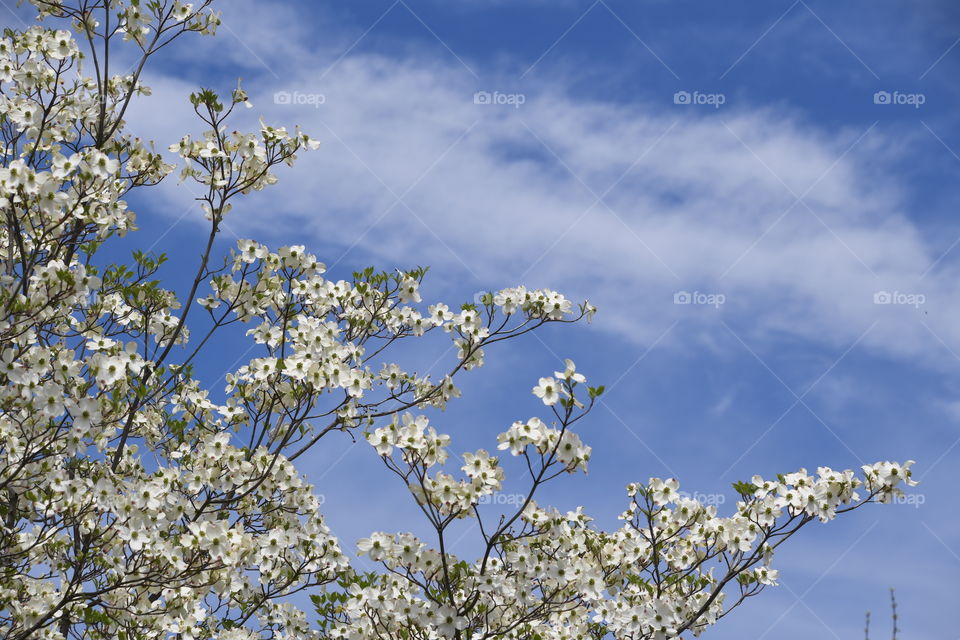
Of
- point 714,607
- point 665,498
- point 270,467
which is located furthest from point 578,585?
point 270,467

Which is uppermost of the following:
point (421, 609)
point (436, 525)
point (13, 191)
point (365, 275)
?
point (365, 275)

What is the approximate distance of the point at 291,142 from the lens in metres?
6.03

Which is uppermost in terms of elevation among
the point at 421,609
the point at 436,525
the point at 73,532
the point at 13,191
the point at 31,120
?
the point at 31,120

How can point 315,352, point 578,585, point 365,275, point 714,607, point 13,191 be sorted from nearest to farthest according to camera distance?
point 13,191 → point 578,585 → point 315,352 → point 714,607 → point 365,275

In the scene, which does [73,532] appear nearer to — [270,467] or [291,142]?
[270,467]

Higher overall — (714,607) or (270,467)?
(270,467)

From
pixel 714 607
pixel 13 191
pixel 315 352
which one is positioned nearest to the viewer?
pixel 13 191

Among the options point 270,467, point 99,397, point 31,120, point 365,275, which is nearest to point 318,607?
point 270,467

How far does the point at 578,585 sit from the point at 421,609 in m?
1.08

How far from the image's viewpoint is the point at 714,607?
6.31 meters

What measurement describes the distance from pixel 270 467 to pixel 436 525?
148cm

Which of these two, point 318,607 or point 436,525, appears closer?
point 436,525

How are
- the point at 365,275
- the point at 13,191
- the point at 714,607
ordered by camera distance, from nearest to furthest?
the point at 13,191
the point at 714,607
the point at 365,275

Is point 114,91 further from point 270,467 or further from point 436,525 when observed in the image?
point 436,525
